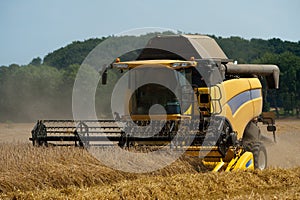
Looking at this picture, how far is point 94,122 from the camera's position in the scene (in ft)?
33.7

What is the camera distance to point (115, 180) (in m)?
8.41

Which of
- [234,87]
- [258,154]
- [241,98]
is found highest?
[234,87]

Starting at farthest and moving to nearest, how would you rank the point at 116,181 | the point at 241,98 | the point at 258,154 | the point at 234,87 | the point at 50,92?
the point at 50,92 → the point at 241,98 → the point at 234,87 → the point at 258,154 → the point at 116,181

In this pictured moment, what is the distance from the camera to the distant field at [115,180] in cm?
719

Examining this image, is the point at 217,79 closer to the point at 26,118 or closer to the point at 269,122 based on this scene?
the point at 269,122

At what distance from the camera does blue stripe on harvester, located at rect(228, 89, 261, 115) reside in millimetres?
10570

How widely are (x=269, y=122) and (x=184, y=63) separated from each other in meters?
4.44

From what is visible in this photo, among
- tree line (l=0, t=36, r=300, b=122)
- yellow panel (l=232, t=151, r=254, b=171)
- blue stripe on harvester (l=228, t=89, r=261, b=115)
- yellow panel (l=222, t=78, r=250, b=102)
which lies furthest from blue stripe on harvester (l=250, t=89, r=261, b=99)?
Result: tree line (l=0, t=36, r=300, b=122)

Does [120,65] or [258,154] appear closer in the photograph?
[120,65]

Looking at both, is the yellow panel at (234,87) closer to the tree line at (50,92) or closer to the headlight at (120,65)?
the headlight at (120,65)

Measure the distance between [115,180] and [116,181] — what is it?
2cm

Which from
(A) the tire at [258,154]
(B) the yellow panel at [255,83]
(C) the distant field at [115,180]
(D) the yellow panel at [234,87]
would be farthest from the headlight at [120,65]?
(B) the yellow panel at [255,83]

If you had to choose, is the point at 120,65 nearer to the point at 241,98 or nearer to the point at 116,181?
the point at 116,181

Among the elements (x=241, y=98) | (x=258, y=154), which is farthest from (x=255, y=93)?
(x=258, y=154)
